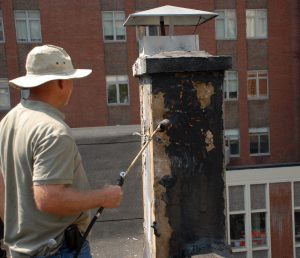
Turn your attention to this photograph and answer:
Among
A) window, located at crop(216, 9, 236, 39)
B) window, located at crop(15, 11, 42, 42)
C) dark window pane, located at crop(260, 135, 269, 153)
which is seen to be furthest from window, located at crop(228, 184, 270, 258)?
window, located at crop(15, 11, 42, 42)

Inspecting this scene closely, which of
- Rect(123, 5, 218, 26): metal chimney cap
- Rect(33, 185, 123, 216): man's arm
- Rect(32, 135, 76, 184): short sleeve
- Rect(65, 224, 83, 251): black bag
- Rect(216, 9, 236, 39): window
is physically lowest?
Rect(65, 224, 83, 251): black bag

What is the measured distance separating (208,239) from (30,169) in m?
1.37

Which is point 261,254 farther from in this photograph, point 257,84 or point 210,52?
point 210,52

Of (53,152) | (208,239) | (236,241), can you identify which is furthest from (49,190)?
(236,241)

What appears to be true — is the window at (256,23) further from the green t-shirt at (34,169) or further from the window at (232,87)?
the green t-shirt at (34,169)

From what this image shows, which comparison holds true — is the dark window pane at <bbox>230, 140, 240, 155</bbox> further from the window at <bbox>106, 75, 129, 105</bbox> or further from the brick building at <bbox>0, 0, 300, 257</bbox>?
the window at <bbox>106, 75, 129, 105</bbox>

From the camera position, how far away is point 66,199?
5.58ft

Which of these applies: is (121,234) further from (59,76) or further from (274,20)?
(274,20)

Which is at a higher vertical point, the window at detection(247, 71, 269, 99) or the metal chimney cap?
the metal chimney cap

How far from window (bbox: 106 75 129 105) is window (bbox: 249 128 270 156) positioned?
22.4 feet

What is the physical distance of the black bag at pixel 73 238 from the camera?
1.93 metres

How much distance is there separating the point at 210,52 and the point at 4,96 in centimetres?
1040

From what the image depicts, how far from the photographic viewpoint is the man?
1677 millimetres

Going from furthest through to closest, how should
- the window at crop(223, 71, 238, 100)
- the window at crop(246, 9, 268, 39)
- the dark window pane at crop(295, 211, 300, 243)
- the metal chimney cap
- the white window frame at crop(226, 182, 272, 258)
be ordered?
the window at crop(223, 71, 238, 100)
the window at crop(246, 9, 268, 39)
the dark window pane at crop(295, 211, 300, 243)
the white window frame at crop(226, 182, 272, 258)
the metal chimney cap
